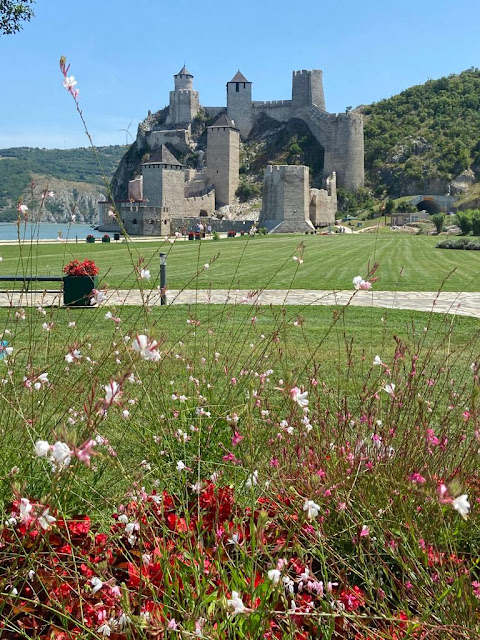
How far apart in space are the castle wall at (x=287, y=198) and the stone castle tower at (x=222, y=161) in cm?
1639

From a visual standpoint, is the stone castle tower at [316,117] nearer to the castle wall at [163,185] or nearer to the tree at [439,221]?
the castle wall at [163,185]

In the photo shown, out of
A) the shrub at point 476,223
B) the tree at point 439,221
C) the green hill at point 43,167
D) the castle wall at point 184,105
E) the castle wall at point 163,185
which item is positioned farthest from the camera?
the castle wall at point 184,105

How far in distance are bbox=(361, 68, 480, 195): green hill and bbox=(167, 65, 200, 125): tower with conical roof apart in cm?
2301

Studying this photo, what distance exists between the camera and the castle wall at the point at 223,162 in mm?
76062

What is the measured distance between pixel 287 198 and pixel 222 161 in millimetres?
19188

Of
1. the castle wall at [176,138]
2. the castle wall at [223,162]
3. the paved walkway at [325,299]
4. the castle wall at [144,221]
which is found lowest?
the paved walkway at [325,299]

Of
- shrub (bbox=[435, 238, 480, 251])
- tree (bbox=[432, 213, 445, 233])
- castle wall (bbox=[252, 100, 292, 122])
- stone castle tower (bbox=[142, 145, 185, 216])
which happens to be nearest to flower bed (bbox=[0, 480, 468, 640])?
shrub (bbox=[435, 238, 480, 251])

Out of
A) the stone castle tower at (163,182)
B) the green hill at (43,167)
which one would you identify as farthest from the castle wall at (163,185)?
the green hill at (43,167)

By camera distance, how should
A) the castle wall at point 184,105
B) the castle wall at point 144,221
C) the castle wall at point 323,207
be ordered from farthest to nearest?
the castle wall at point 184,105, the castle wall at point 323,207, the castle wall at point 144,221

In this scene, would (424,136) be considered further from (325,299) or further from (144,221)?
(325,299)

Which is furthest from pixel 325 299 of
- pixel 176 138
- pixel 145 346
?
pixel 176 138

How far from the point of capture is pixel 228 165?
76.0 m

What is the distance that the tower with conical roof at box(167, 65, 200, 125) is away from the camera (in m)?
87.8

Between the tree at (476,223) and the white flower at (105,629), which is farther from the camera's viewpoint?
the tree at (476,223)
